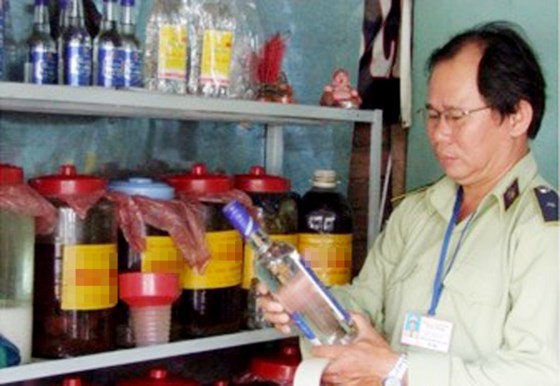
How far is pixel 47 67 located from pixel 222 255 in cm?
47

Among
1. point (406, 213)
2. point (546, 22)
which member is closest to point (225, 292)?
point (406, 213)

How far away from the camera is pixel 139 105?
1.47 metres

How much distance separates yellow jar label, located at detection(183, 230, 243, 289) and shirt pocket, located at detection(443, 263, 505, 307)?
40 cm

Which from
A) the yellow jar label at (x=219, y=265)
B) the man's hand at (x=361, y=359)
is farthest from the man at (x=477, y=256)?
the yellow jar label at (x=219, y=265)

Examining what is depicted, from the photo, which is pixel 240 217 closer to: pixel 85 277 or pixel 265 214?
pixel 85 277

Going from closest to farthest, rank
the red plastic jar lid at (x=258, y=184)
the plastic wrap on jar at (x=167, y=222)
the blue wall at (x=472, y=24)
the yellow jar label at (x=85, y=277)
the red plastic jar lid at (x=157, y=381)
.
Result: the yellow jar label at (x=85, y=277)
the plastic wrap on jar at (x=167, y=222)
the red plastic jar lid at (x=157, y=381)
the red plastic jar lid at (x=258, y=184)
the blue wall at (x=472, y=24)

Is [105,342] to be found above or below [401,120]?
below

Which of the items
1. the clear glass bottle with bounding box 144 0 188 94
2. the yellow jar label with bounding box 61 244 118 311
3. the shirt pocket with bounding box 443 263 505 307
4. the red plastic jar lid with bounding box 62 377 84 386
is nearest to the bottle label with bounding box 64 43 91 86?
the clear glass bottle with bounding box 144 0 188 94

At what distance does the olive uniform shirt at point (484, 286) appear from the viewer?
1467mm

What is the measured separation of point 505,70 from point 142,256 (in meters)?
0.74

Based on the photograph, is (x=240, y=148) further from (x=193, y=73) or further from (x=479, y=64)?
(x=479, y=64)

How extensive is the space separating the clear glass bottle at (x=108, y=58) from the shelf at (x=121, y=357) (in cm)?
46

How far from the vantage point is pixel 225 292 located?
1704 millimetres

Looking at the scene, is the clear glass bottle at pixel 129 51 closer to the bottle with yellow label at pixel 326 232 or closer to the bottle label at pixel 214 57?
the bottle label at pixel 214 57
